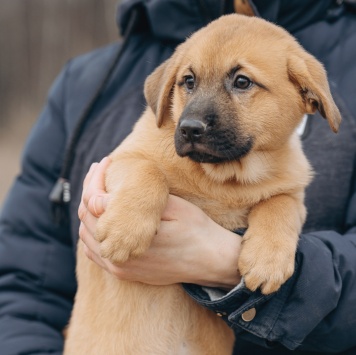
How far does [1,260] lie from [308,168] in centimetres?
167

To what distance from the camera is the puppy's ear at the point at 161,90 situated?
322 cm

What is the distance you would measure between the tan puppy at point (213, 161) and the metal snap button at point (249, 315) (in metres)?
0.27

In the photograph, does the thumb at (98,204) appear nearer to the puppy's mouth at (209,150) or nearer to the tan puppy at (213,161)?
the tan puppy at (213,161)

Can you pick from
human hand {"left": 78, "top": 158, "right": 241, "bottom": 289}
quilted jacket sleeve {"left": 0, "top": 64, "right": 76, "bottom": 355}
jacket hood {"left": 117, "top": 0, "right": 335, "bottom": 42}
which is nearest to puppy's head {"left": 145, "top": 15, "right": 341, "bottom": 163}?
human hand {"left": 78, "top": 158, "right": 241, "bottom": 289}

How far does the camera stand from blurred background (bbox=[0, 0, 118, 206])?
12133 mm

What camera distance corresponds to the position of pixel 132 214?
2.76 metres

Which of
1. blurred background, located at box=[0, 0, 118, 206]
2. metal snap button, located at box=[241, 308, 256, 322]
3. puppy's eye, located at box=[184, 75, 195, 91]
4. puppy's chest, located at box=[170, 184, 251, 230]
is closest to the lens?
metal snap button, located at box=[241, 308, 256, 322]

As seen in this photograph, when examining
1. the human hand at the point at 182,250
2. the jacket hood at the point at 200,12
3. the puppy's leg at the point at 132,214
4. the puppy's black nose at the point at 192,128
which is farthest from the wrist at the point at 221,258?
the jacket hood at the point at 200,12

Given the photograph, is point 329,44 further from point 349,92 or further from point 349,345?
point 349,345

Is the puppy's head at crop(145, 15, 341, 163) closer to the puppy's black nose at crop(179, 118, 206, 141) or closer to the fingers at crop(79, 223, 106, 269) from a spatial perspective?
the puppy's black nose at crop(179, 118, 206, 141)

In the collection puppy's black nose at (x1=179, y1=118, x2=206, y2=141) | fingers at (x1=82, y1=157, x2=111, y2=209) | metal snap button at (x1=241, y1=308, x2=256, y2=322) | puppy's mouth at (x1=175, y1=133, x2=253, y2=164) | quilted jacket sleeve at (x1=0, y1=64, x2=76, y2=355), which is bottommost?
quilted jacket sleeve at (x1=0, y1=64, x2=76, y2=355)

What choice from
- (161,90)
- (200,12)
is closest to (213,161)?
(161,90)

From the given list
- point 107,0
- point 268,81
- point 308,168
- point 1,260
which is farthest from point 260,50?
point 107,0

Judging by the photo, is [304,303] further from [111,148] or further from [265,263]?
[111,148]
